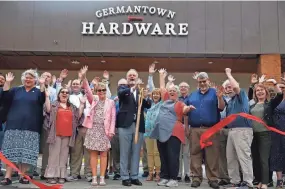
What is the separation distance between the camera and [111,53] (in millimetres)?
11773

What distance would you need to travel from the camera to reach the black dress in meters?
5.10

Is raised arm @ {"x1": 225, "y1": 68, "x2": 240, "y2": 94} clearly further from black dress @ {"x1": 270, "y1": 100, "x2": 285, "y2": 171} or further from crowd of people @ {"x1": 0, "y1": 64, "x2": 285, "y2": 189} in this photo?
black dress @ {"x1": 270, "y1": 100, "x2": 285, "y2": 171}

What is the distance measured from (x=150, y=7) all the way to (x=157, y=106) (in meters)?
7.03

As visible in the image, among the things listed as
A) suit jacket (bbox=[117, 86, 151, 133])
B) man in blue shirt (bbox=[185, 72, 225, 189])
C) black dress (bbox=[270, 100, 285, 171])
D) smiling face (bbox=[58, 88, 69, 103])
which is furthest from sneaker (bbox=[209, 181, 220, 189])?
smiling face (bbox=[58, 88, 69, 103])

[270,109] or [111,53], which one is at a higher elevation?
[111,53]

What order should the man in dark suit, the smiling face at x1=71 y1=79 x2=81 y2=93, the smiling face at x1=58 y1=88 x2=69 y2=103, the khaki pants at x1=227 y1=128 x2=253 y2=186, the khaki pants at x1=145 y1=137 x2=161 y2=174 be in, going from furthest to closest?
the smiling face at x1=71 y1=79 x2=81 y2=93 → the khaki pants at x1=145 y1=137 x2=161 y2=174 → the smiling face at x1=58 y1=88 x2=69 y2=103 → the man in dark suit → the khaki pants at x1=227 y1=128 x2=253 y2=186

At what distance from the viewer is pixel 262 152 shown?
5.01 m

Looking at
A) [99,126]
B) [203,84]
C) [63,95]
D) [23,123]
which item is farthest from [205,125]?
[23,123]

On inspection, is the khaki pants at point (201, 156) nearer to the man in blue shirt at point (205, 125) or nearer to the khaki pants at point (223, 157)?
the man in blue shirt at point (205, 125)

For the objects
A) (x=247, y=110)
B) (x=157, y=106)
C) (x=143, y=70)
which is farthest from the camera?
(x=143, y=70)

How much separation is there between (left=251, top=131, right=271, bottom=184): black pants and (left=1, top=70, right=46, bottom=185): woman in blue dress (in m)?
3.54

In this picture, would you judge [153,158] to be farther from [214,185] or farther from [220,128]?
[220,128]

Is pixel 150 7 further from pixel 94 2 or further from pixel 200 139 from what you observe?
pixel 200 139

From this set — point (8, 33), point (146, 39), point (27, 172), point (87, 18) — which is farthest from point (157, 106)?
point (8, 33)
